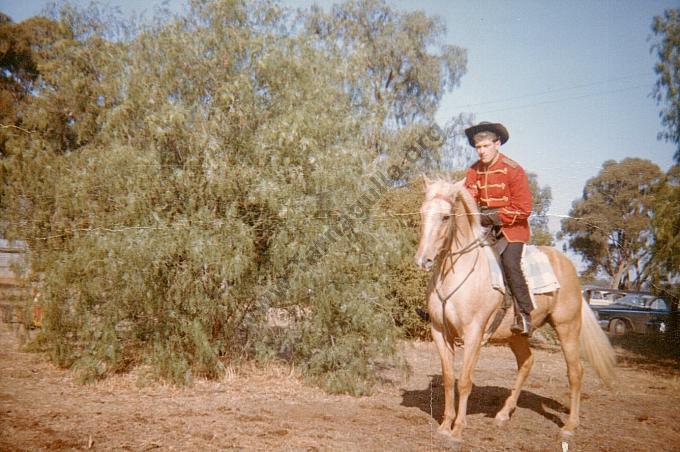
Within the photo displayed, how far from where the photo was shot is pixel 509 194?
235 inches

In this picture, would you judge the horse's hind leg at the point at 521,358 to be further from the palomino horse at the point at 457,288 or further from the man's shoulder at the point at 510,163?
the man's shoulder at the point at 510,163

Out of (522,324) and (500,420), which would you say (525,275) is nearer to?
(522,324)

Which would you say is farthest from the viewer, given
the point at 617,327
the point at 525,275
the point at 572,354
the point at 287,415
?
the point at 617,327

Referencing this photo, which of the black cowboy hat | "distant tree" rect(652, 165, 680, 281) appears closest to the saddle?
the black cowboy hat

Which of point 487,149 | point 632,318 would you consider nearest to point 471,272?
point 487,149

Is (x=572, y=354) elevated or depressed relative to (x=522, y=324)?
depressed

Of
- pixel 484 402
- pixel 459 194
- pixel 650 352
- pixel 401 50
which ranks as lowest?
pixel 484 402

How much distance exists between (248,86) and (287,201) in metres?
2.00

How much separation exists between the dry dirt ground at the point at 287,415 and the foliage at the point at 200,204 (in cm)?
46

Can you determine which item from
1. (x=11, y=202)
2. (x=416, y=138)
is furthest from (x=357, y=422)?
(x=416, y=138)

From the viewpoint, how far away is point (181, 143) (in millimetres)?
7223

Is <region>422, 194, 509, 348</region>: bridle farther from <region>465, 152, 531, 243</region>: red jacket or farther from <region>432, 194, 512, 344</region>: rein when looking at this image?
<region>465, 152, 531, 243</region>: red jacket

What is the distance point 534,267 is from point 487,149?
5.65 ft

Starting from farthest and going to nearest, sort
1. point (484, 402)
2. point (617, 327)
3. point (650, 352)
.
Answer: point (617, 327) → point (650, 352) → point (484, 402)
